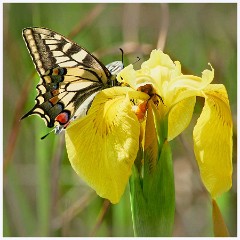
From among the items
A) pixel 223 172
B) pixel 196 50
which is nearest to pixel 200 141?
pixel 223 172

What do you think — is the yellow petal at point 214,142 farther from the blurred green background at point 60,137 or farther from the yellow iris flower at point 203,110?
the blurred green background at point 60,137

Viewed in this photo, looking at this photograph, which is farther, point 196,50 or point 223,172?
point 196,50

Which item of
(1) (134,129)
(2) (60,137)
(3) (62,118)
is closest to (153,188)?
(1) (134,129)

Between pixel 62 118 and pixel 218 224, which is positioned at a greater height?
pixel 62 118

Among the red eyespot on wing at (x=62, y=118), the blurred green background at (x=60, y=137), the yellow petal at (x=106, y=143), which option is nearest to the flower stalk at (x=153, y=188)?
the yellow petal at (x=106, y=143)

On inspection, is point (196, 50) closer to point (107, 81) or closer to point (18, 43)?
point (18, 43)

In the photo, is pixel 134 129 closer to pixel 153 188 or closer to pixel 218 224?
pixel 153 188
